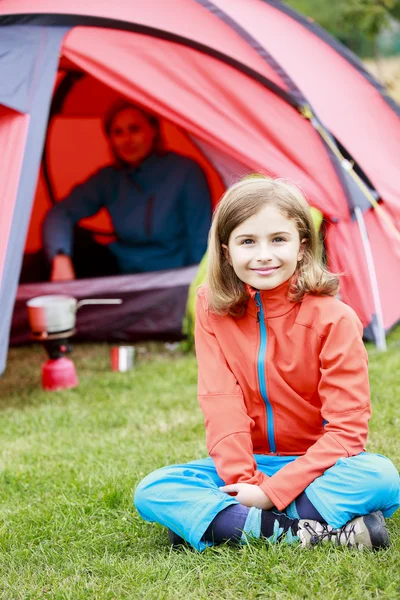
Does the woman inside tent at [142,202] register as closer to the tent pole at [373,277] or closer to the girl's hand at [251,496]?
the tent pole at [373,277]

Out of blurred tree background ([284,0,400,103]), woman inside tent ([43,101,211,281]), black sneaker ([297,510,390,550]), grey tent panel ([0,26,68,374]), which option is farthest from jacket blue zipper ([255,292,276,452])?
blurred tree background ([284,0,400,103])

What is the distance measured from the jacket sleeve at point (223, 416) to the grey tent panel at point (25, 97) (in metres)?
1.07

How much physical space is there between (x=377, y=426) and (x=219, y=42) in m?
1.78

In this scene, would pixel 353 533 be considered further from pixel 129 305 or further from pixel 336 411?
pixel 129 305

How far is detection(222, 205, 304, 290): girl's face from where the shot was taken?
172 centimetres

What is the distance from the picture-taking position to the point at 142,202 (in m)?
4.07

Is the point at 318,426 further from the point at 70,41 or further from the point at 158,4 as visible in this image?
the point at 158,4

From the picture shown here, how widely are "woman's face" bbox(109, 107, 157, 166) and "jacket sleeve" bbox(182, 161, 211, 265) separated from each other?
25 centimetres

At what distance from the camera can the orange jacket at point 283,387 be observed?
1.66 metres

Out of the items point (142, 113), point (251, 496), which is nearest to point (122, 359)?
point (142, 113)

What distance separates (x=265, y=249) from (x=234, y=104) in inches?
67.3

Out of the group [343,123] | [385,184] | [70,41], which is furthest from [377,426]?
[70,41]

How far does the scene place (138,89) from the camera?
3139 mm

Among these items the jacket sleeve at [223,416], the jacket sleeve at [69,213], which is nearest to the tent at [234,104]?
the jacket sleeve at [69,213]
